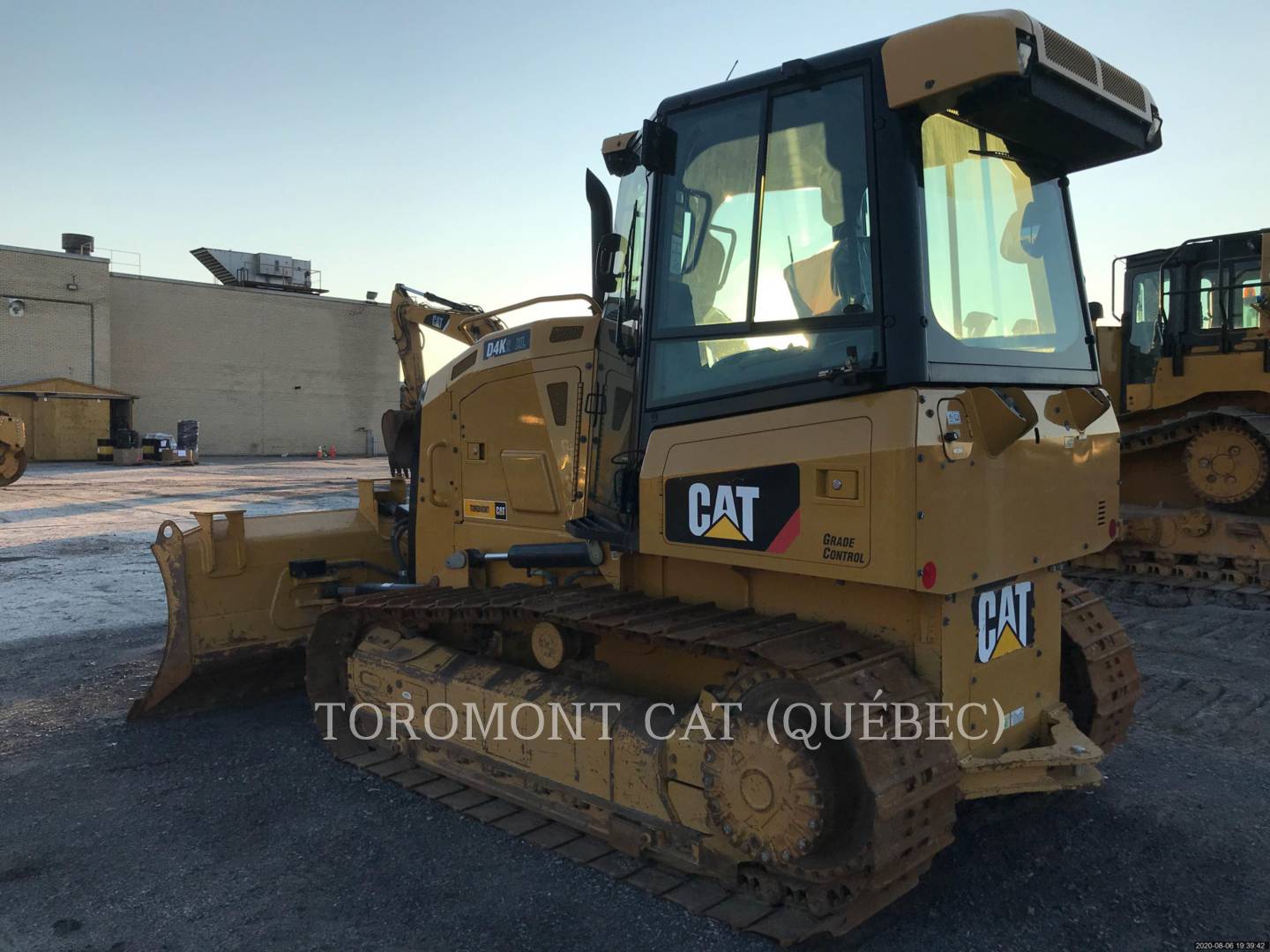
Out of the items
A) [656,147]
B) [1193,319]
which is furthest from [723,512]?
[1193,319]

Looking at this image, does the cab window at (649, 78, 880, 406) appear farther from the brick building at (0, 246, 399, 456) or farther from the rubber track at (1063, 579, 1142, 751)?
the brick building at (0, 246, 399, 456)

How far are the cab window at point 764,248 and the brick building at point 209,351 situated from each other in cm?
3942

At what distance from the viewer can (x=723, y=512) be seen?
3781 mm

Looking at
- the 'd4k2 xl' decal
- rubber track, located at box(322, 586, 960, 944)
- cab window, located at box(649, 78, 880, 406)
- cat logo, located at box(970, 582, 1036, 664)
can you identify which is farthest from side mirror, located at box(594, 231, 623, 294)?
cat logo, located at box(970, 582, 1036, 664)

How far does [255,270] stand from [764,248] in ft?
153

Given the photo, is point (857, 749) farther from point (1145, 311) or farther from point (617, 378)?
point (1145, 311)

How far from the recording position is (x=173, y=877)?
3.97m

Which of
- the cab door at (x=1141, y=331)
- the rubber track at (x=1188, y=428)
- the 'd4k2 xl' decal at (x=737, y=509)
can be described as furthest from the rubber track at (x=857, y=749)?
the cab door at (x=1141, y=331)

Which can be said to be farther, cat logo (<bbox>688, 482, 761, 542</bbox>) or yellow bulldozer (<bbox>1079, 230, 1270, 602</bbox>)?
yellow bulldozer (<bbox>1079, 230, 1270, 602</bbox>)

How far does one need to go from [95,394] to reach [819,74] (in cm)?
3617

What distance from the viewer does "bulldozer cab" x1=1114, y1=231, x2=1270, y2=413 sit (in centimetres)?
1007

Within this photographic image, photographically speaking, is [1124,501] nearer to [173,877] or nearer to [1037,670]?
[1037,670]

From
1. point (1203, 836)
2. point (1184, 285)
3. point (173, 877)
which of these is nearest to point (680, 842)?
point (173, 877)

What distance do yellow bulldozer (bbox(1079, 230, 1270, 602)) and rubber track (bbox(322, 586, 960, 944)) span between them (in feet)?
25.9
